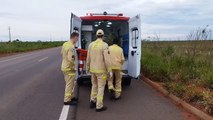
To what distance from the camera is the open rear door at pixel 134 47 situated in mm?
10758

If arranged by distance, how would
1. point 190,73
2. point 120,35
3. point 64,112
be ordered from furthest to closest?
point 120,35 < point 190,73 < point 64,112

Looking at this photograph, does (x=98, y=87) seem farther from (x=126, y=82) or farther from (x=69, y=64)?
(x=126, y=82)

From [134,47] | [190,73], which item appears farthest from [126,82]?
[190,73]

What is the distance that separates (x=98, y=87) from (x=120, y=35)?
5229 mm

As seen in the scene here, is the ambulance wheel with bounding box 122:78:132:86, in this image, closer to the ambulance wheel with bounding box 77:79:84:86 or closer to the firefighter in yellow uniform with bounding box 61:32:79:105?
the ambulance wheel with bounding box 77:79:84:86

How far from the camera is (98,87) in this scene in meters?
9.20

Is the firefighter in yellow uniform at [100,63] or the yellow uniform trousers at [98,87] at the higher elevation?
the firefighter in yellow uniform at [100,63]

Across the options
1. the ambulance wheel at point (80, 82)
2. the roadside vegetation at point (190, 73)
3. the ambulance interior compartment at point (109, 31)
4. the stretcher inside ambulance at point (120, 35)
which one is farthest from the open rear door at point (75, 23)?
the roadside vegetation at point (190, 73)

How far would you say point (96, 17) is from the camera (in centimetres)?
1211

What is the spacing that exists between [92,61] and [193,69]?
479 cm

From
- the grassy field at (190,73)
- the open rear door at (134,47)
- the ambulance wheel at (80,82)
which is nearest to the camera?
the grassy field at (190,73)

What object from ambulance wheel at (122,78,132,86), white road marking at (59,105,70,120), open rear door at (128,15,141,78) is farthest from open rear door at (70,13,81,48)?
white road marking at (59,105,70,120)

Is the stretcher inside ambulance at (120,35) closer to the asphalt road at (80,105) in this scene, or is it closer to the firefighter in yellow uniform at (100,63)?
the asphalt road at (80,105)

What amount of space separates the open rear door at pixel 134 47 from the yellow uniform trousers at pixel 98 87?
201 centimetres
